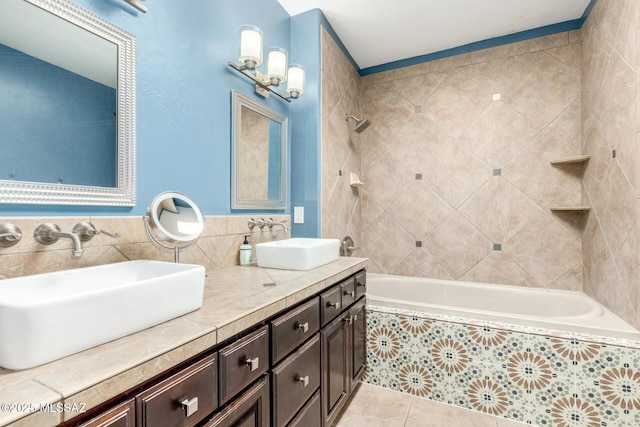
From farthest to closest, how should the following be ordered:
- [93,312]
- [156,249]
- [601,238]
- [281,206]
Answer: [281,206], [601,238], [156,249], [93,312]

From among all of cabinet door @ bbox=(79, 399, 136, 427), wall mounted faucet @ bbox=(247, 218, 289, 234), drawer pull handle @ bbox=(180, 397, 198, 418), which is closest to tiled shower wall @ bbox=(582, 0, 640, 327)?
wall mounted faucet @ bbox=(247, 218, 289, 234)

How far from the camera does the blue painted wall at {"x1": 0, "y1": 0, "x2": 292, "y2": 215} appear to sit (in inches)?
49.1

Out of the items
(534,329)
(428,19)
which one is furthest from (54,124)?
(428,19)

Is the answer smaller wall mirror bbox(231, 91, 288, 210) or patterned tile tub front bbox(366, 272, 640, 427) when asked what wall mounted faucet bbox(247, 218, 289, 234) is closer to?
smaller wall mirror bbox(231, 91, 288, 210)

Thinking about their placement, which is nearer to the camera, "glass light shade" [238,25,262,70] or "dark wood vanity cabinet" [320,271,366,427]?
"dark wood vanity cabinet" [320,271,366,427]

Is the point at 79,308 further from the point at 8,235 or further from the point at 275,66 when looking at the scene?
the point at 275,66

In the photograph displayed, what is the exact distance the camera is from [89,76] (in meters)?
1.10

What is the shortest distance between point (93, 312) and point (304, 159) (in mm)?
1799

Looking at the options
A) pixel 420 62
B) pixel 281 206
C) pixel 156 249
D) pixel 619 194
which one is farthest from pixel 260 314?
pixel 420 62

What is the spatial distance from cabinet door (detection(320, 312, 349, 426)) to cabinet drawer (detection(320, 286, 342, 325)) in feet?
0.12

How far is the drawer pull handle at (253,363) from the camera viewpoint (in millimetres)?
921

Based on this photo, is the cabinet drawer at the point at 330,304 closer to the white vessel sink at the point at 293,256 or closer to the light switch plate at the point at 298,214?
the white vessel sink at the point at 293,256

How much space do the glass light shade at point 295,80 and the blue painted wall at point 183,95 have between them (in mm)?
267

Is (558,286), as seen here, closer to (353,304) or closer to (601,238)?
(601,238)
